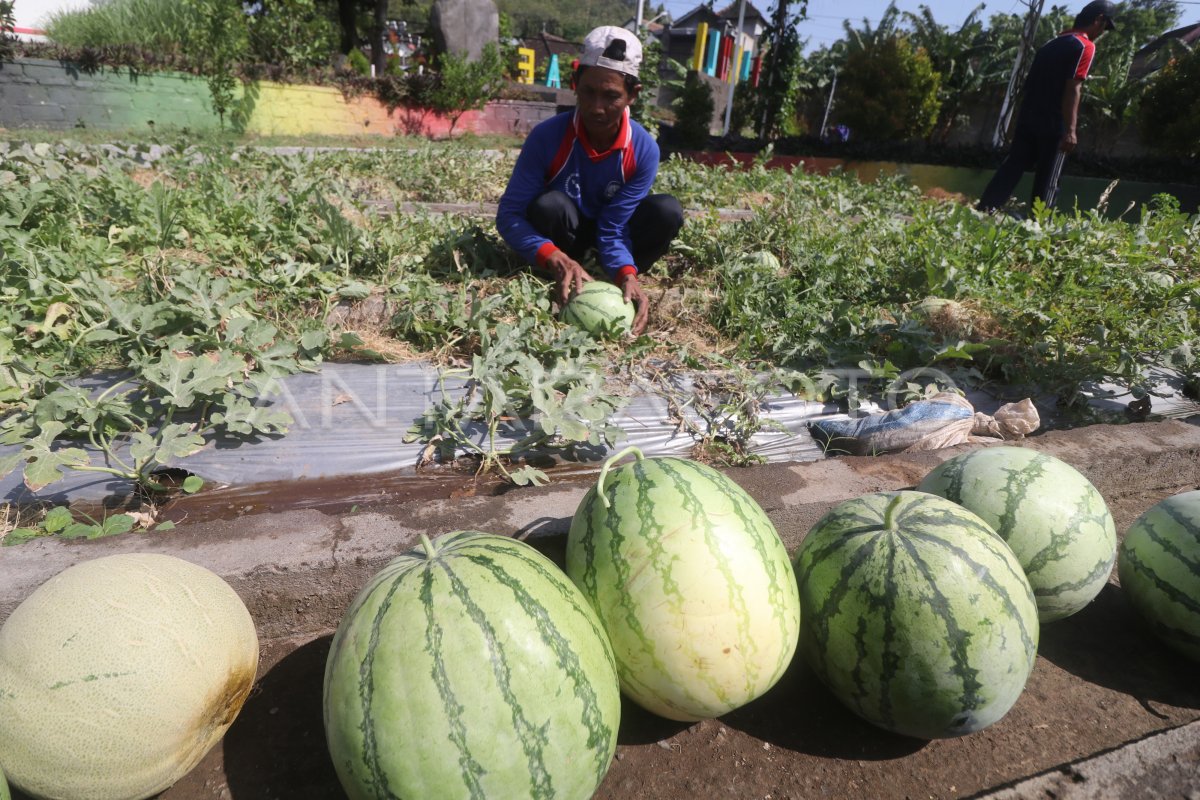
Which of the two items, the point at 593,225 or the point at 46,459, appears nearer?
the point at 46,459

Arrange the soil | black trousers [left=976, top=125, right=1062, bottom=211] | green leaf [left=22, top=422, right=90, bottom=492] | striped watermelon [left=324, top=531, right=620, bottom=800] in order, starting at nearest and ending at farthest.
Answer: striped watermelon [left=324, top=531, right=620, bottom=800] < the soil < green leaf [left=22, top=422, right=90, bottom=492] < black trousers [left=976, top=125, right=1062, bottom=211]

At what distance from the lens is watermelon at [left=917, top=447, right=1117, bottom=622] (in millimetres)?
1861

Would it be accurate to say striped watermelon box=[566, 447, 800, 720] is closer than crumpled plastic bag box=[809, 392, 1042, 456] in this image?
Yes

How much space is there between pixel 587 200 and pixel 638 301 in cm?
84

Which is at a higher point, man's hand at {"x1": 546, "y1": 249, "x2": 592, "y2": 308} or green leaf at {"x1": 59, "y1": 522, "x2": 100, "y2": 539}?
man's hand at {"x1": 546, "y1": 249, "x2": 592, "y2": 308}

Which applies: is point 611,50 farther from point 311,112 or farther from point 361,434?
point 311,112

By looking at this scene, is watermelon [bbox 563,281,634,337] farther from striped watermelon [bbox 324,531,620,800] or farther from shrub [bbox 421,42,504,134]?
shrub [bbox 421,42,504,134]

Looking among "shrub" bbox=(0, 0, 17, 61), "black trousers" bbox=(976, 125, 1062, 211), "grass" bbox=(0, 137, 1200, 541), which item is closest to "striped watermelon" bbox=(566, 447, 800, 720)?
"grass" bbox=(0, 137, 1200, 541)

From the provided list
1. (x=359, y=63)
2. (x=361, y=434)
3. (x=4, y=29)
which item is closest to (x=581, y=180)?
(x=361, y=434)

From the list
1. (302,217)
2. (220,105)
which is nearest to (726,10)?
(220,105)

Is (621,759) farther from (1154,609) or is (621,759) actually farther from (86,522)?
(86,522)

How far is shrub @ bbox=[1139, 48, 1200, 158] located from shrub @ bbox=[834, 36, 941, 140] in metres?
6.23

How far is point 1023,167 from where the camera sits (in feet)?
24.1

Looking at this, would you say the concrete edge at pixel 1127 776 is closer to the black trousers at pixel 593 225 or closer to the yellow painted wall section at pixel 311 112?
the black trousers at pixel 593 225
